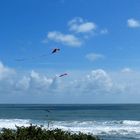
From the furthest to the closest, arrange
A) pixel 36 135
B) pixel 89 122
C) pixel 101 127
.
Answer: pixel 89 122, pixel 101 127, pixel 36 135

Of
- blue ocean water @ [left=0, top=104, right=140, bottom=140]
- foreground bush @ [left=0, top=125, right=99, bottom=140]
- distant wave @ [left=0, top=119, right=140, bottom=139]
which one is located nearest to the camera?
foreground bush @ [left=0, top=125, right=99, bottom=140]

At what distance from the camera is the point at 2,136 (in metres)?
9.59

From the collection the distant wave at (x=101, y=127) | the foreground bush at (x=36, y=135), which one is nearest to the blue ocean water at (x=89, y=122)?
the distant wave at (x=101, y=127)

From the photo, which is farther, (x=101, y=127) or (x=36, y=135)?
(x=101, y=127)

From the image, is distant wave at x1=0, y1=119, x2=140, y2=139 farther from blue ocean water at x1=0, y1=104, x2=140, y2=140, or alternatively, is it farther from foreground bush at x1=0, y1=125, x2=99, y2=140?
foreground bush at x1=0, y1=125, x2=99, y2=140

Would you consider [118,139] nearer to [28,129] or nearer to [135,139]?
[135,139]

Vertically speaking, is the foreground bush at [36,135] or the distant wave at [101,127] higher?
the distant wave at [101,127]

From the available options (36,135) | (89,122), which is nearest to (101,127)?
(89,122)

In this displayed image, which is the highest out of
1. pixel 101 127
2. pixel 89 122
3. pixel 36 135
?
pixel 89 122

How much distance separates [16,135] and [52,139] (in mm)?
787

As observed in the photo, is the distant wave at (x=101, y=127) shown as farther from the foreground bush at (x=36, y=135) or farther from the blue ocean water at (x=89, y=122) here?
the foreground bush at (x=36, y=135)

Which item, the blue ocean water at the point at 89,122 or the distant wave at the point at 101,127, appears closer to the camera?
the blue ocean water at the point at 89,122

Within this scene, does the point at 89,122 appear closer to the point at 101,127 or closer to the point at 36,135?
the point at 101,127

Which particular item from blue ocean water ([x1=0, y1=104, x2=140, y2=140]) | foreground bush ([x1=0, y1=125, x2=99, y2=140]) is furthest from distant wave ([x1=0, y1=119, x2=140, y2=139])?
foreground bush ([x1=0, y1=125, x2=99, y2=140])
